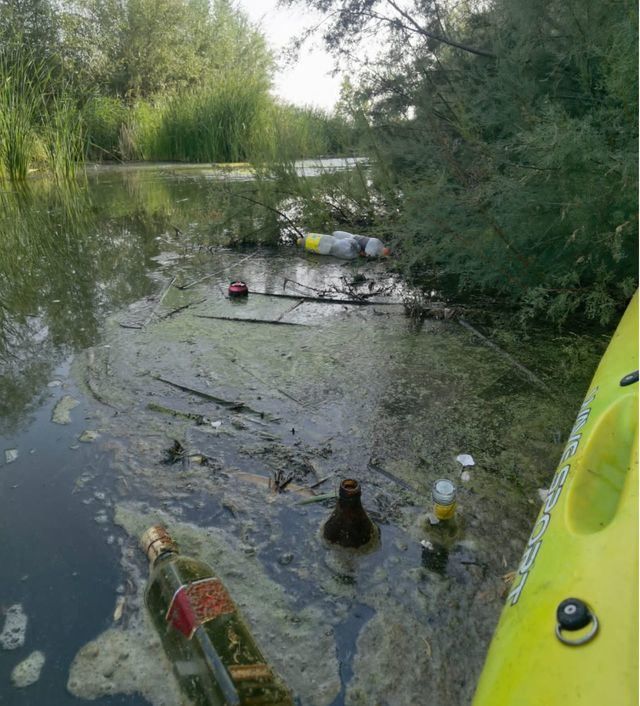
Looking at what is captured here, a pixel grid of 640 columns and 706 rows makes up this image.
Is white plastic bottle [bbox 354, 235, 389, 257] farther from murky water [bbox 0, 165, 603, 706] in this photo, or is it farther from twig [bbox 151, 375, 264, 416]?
twig [bbox 151, 375, 264, 416]

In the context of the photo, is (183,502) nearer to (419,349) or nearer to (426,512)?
(426,512)

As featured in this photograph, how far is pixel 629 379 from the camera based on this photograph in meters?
1.62

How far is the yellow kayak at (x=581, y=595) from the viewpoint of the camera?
86 centimetres

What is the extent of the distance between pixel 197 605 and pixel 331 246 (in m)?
4.85

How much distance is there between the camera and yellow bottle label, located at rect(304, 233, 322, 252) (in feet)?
19.6

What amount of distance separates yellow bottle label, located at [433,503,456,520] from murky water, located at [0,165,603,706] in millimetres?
59

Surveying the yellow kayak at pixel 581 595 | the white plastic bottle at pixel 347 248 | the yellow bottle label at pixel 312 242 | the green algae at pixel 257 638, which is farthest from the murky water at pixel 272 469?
the yellow bottle label at pixel 312 242

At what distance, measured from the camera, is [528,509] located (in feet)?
6.71

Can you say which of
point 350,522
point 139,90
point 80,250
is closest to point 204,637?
point 350,522

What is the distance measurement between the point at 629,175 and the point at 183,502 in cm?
252

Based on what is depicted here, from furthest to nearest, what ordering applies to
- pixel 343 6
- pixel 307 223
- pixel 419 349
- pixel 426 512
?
pixel 307 223, pixel 343 6, pixel 419 349, pixel 426 512

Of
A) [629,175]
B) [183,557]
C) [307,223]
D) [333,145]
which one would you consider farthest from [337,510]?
[333,145]

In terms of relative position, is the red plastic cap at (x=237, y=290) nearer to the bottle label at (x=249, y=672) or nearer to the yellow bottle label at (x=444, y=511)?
the yellow bottle label at (x=444, y=511)

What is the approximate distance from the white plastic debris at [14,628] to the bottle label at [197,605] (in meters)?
0.44
